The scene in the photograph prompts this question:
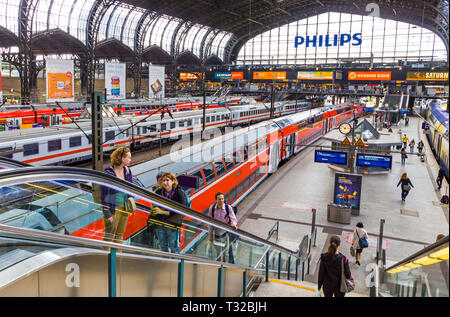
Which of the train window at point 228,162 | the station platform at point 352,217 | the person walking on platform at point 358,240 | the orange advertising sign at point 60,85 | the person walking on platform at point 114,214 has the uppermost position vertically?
the orange advertising sign at point 60,85

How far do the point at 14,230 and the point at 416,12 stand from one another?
186ft

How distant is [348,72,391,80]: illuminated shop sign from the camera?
46812 millimetres

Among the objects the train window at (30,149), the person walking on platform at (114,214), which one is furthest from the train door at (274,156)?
the person walking on platform at (114,214)

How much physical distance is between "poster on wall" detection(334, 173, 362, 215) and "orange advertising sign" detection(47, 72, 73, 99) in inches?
505

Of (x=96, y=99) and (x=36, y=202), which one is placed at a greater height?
(x=96, y=99)

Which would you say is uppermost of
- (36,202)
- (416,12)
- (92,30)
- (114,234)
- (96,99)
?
(416,12)

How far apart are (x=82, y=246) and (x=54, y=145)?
16.7 m

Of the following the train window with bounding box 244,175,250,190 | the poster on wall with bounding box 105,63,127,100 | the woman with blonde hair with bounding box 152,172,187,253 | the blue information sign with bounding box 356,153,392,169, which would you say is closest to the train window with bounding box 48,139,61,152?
the poster on wall with bounding box 105,63,127,100

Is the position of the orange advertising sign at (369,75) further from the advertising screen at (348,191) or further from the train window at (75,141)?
the train window at (75,141)

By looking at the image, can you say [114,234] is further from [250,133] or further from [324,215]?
[250,133]

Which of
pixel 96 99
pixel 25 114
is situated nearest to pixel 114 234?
pixel 96 99

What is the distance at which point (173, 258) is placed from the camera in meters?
4.50

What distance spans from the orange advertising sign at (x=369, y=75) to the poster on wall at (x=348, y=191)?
35923 mm

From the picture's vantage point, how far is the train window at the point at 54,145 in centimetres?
1825
